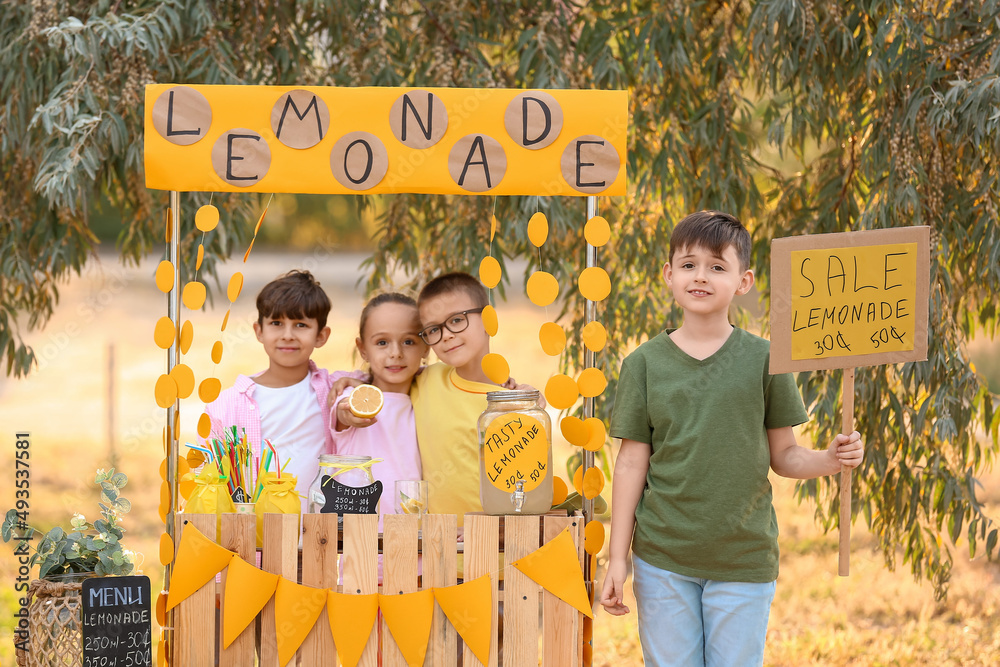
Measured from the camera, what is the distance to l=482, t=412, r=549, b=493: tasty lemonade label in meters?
2.06

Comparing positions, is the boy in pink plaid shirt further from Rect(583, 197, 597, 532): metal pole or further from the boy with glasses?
Rect(583, 197, 597, 532): metal pole

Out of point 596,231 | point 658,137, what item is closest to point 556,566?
point 596,231

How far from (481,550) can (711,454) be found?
0.57m

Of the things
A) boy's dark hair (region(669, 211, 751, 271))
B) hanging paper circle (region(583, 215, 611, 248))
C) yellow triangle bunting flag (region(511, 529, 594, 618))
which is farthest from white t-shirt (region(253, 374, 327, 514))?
boy's dark hair (region(669, 211, 751, 271))

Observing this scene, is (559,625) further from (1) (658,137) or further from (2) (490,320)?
(1) (658,137)

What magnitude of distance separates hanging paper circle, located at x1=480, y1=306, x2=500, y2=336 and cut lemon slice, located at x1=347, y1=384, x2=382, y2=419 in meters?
0.34

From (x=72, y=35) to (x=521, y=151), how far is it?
71.1 inches

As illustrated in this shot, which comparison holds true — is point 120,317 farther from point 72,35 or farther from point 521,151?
point 521,151

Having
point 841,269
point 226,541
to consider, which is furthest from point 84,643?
point 841,269

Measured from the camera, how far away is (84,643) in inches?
81.0

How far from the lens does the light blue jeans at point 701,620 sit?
6.62ft

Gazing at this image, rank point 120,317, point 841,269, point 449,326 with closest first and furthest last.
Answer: point 841,269 → point 449,326 → point 120,317

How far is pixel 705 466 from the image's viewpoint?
2016 mm

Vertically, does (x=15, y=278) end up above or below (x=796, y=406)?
above
